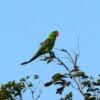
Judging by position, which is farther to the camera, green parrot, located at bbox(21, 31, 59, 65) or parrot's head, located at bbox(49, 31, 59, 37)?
parrot's head, located at bbox(49, 31, 59, 37)

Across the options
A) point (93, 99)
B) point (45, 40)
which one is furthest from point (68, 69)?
point (45, 40)

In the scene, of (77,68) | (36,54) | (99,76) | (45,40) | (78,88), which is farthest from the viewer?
(45,40)

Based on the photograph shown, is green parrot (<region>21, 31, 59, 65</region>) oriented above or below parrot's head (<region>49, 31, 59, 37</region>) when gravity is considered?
below

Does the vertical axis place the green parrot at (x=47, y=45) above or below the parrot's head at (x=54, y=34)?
below

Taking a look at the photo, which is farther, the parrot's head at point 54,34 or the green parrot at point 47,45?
the parrot's head at point 54,34

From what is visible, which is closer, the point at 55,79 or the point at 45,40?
the point at 55,79

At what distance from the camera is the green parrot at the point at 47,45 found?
24.0 ft

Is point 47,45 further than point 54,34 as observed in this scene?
No

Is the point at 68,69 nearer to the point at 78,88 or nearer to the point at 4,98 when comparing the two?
the point at 78,88

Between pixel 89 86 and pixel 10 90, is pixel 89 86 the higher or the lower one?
the higher one

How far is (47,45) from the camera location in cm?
791

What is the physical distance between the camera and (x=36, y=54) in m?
7.29

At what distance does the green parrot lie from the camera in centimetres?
732

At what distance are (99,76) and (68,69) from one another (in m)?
0.70
